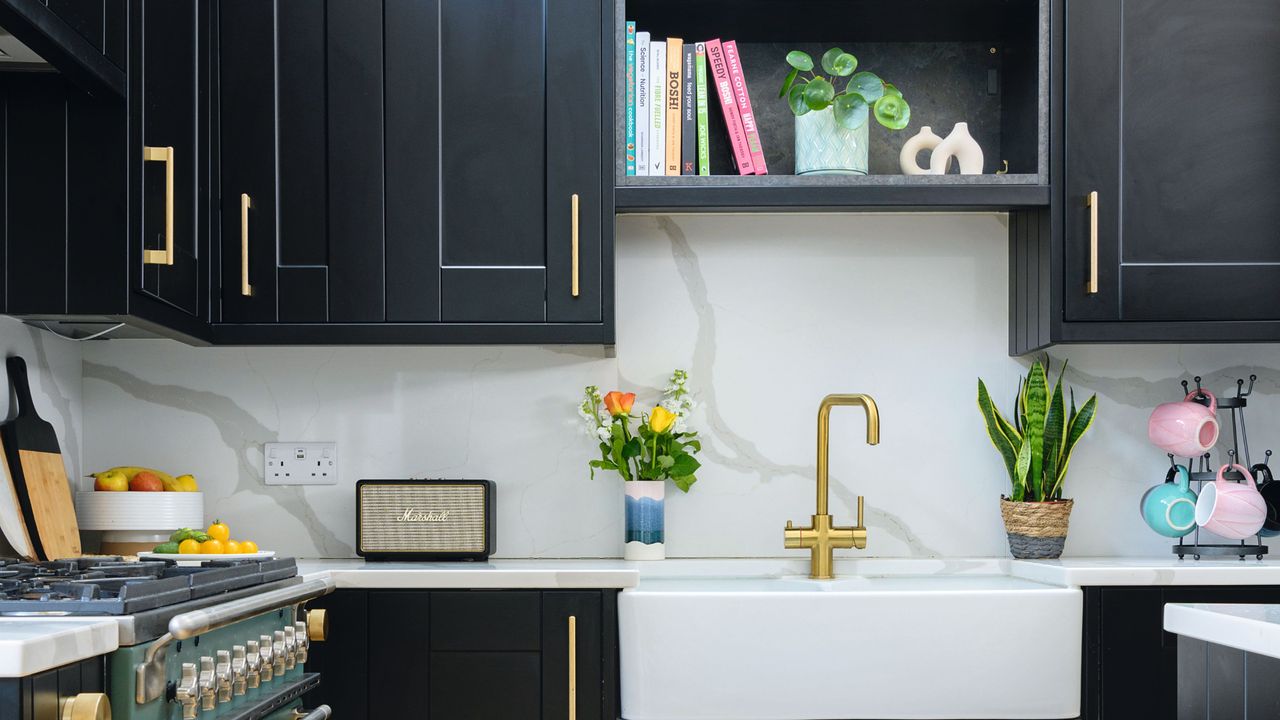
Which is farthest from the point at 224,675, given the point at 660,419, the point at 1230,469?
the point at 1230,469

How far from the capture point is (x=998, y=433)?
2547mm

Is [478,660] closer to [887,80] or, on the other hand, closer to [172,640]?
[172,640]

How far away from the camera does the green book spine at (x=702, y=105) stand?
2.42 meters

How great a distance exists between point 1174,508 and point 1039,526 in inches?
11.9

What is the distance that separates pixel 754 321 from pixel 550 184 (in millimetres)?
619

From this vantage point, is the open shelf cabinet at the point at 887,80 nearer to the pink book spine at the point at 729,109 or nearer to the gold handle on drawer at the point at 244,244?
the pink book spine at the point at 729,109

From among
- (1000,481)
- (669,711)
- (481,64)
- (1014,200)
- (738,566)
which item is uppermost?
(481,64)

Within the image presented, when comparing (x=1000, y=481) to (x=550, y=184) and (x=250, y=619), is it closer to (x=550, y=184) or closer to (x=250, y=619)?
(x=550, y=184)

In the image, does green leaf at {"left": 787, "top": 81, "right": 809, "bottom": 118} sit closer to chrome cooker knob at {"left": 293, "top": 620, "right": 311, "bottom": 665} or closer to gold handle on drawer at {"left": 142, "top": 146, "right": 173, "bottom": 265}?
gold handle on drawer at {"left": 142, "top": 146, "right": 173, "bottom": 265}

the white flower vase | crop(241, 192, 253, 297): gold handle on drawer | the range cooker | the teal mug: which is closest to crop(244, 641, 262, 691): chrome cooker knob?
the range cooker

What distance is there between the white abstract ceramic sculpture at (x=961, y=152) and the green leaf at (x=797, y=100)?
305mm

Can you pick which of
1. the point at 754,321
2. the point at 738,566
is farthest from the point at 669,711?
the point at 754,321

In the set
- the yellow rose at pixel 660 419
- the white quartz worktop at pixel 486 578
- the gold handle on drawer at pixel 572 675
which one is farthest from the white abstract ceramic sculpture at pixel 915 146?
the gold handle on drawer at pixel 572 675

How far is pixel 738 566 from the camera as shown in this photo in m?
2.57
